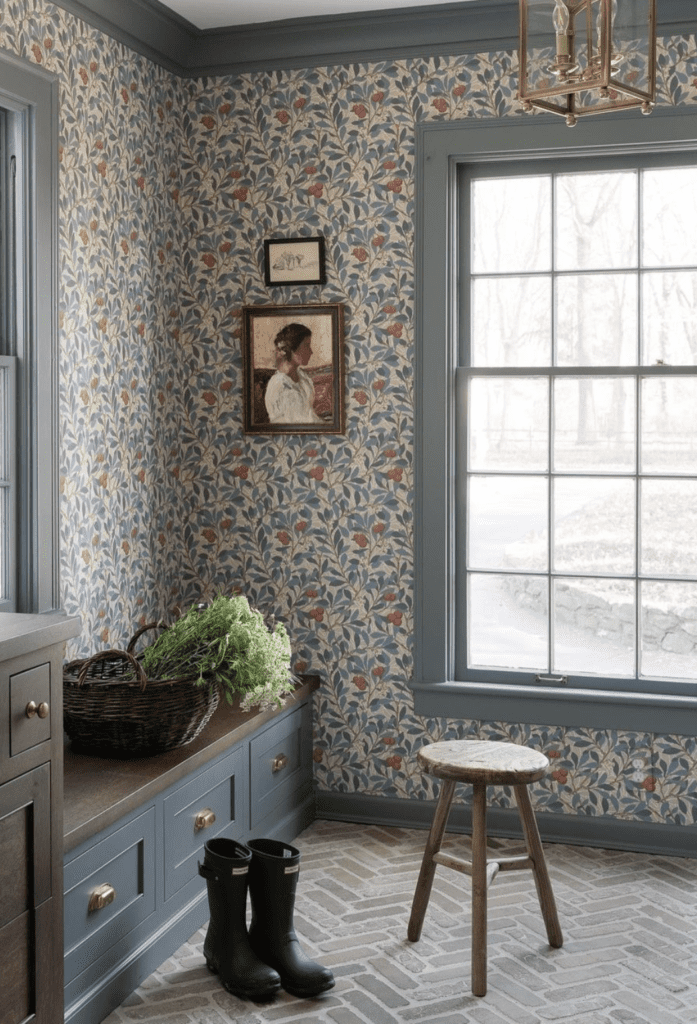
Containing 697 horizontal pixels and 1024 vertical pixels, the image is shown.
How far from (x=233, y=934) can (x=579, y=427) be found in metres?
2.18

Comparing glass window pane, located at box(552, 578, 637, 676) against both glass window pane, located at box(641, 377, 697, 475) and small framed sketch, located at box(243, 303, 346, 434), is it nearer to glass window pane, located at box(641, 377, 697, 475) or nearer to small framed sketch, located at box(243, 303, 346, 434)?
glass window pane, located at box(641, 377, 697, 475)

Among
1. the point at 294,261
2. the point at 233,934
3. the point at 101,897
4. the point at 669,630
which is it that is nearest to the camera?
the point at 101,897

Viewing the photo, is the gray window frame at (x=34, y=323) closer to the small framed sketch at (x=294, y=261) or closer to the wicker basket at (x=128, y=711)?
the wicker basket at (x=128, y=711)

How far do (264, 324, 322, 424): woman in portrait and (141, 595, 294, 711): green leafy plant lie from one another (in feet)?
3.25

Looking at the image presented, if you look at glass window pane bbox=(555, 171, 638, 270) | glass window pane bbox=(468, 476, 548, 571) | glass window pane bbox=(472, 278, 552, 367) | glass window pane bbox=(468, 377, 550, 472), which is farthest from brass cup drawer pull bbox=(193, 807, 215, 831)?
glass window pane bbox=(555, 171, 638, 270)

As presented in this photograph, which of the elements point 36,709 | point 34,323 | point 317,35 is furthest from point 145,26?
point 36,709

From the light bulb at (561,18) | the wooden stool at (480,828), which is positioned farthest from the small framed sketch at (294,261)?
the light bulb at (561,18)

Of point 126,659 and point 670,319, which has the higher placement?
point 670,319

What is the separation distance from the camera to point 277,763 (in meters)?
3.87

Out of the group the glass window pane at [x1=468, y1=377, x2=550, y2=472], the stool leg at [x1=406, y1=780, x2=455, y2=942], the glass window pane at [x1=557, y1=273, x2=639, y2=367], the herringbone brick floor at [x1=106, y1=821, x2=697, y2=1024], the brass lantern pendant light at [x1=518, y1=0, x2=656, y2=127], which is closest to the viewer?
the brass lantern pendant light at [x1=518, y1=0, x2=656, y2=127]

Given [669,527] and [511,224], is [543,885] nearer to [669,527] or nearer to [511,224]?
[669,527]

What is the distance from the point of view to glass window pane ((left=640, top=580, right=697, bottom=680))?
3906 mm

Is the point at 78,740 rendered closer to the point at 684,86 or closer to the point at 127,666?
the point at 127,666

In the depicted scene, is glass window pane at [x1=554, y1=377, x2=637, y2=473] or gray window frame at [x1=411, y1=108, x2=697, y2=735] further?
glass window pane at [x1=554, y1=377, x2=637, y2=473]
